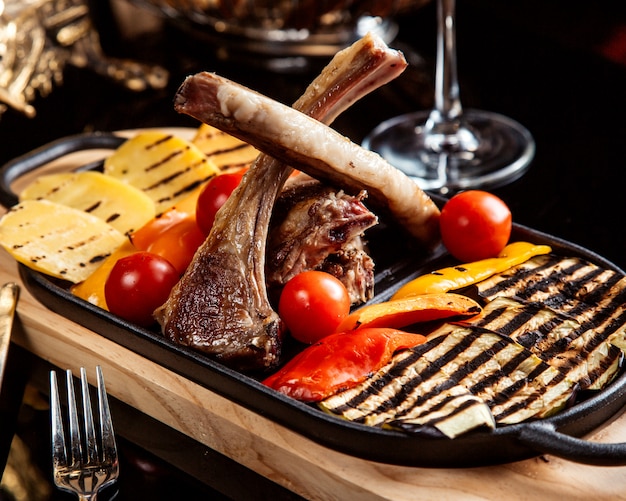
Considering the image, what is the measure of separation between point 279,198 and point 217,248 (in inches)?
11.1

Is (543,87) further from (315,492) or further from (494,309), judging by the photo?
(315,492)

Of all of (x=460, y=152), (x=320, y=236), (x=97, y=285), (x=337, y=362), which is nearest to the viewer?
(x=337, y=362)

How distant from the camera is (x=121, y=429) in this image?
2.54 metres

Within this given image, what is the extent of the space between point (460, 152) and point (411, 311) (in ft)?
5.53

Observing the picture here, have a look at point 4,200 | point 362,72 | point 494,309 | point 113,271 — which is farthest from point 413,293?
point 4,200

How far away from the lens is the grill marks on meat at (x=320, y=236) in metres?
2.59

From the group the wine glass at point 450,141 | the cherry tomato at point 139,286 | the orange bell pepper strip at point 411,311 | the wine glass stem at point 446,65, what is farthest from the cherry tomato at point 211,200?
the wine glass stem at point 446,65

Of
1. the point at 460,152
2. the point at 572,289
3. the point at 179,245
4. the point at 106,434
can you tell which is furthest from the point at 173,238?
the point at 460,152

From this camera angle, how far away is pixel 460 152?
13.2ft

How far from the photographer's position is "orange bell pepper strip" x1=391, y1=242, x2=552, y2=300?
2.66 m

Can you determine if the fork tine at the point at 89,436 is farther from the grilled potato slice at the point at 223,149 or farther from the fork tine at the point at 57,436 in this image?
the grilled potato slice at the point at 223,149

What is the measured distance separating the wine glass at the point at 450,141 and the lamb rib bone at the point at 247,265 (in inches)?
50.4

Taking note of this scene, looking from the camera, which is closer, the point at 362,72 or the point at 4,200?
the point at 362,72

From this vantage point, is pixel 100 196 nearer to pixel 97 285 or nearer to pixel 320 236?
pixel 97 285
